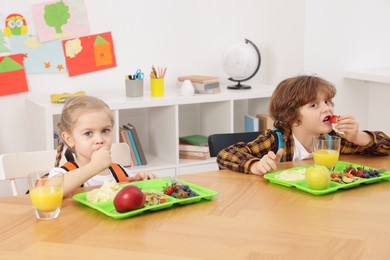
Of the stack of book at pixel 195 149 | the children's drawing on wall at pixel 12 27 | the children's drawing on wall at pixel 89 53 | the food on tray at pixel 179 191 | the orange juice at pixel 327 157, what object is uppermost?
the children's drawing on wall at pixel 12 27

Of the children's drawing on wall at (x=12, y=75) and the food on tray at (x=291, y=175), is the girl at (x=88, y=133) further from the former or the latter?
the children's drawing on wall at (x=12, y=75)

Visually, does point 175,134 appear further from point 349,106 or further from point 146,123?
point 349,106

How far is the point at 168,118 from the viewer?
3.78m

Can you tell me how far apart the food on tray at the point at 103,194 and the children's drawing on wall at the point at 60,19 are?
2.08 meters

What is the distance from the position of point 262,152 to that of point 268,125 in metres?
1.63

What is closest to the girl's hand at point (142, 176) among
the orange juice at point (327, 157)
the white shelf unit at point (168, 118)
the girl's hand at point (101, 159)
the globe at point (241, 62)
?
the girl's hand at point (101, 159)

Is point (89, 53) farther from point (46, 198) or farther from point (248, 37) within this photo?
point (46, 198)

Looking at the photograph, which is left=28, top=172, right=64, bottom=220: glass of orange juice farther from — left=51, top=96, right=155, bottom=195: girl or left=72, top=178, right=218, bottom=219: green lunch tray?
left=51, top=96, right=155, bottom=195: girl

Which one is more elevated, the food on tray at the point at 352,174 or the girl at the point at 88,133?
the girl at the point at 88,133

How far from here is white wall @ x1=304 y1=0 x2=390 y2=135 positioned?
4.05m

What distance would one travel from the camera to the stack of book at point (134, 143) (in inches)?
146

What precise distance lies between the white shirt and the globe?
1608 millimetres

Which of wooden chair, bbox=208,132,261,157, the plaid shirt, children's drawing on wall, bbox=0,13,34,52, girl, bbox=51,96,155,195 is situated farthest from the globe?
girl, bbox=51,96,155,195

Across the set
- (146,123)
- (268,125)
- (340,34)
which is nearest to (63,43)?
(146,123)
